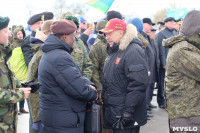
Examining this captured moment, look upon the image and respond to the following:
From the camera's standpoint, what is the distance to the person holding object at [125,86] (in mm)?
3154

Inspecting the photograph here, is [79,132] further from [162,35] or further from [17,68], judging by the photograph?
[162,35]

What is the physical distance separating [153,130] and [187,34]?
2.93m

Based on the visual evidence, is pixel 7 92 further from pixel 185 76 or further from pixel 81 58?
pixel 185 76

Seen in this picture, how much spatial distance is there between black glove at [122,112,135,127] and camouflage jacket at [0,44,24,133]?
4.03ft

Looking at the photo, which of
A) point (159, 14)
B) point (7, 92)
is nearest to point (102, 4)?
point (7, 92)

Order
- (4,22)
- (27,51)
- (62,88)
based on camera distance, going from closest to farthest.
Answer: (4,22), (62,88), (27,51)

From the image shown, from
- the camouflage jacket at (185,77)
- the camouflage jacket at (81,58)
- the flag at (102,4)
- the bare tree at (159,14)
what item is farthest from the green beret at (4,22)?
the bare tree at (159,14)

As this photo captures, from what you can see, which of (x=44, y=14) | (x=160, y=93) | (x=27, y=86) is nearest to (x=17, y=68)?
(x=44, y=14)

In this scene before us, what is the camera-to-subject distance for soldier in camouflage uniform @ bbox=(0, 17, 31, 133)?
2570 mm

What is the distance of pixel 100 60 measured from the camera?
4531mm

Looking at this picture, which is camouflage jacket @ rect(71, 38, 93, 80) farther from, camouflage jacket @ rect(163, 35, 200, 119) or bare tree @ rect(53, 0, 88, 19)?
bare tree @ rect(53, 0, 88, 19)

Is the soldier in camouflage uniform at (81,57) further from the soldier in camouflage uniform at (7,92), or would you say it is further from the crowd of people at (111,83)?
the soldier in camouflage uniform at (7,92)

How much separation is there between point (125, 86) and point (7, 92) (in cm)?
141

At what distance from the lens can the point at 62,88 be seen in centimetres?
287
